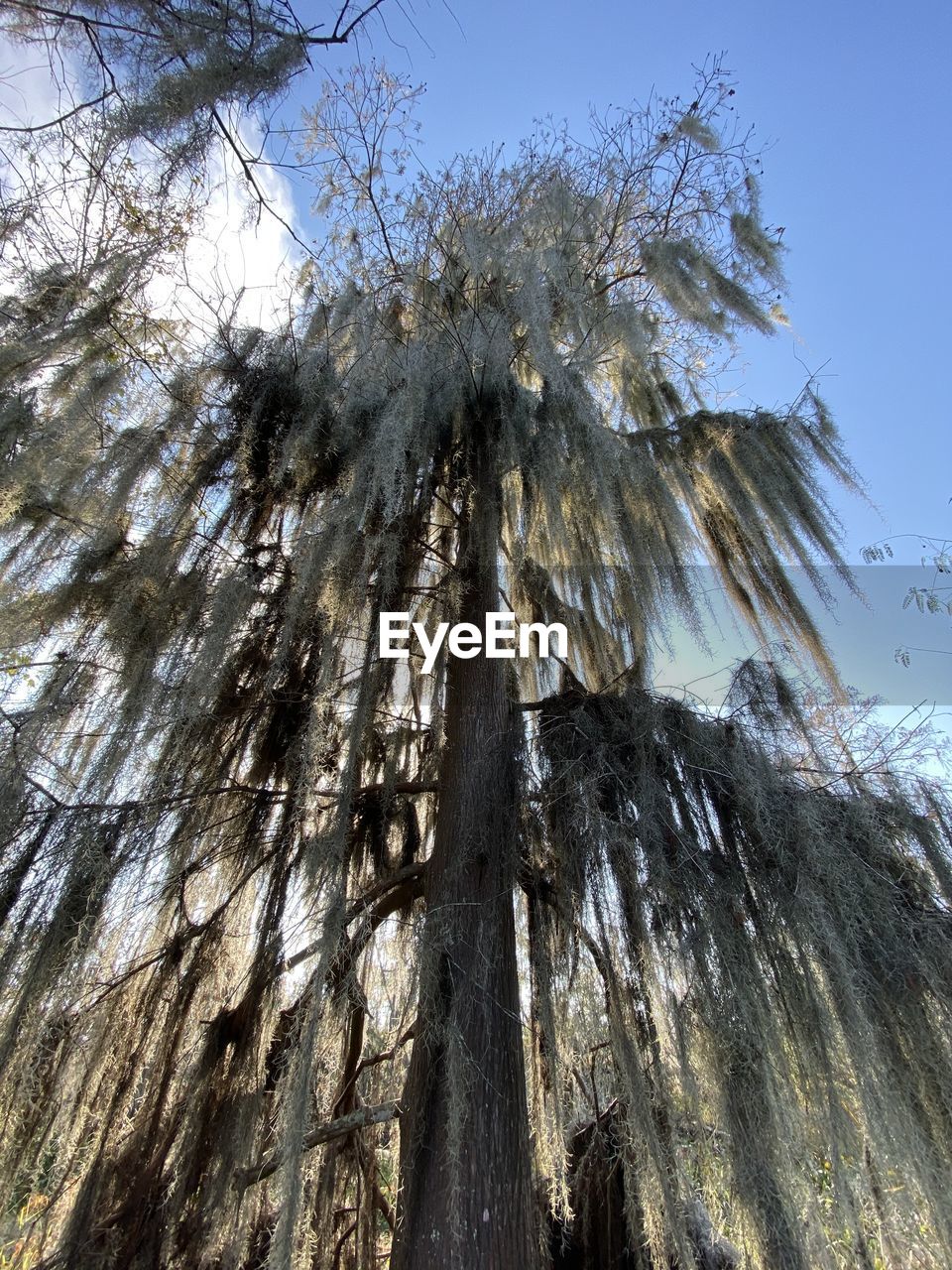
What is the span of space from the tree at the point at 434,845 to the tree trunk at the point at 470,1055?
0.01 m

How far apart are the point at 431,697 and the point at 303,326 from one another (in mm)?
1636

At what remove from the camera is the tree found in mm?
1444

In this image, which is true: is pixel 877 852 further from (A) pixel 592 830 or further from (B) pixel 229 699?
(B) pixel 229 699

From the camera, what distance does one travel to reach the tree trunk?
1484 mm

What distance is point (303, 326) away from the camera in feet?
8.98

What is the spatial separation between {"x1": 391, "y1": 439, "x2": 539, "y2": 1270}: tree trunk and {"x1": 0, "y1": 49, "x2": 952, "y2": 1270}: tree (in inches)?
0.4

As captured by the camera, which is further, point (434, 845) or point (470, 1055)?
point (434, 845)

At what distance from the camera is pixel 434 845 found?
2119mm

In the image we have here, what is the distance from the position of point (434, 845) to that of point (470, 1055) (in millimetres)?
620

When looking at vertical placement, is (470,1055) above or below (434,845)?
below

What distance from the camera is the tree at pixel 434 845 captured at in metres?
1.44

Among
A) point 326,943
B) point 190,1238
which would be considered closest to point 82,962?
point 326,943

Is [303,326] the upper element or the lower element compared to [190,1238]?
upper

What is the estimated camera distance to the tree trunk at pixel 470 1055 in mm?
1484
